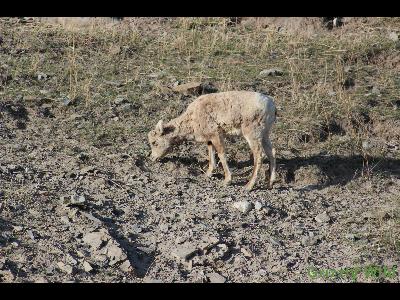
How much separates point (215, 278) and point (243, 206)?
191cm

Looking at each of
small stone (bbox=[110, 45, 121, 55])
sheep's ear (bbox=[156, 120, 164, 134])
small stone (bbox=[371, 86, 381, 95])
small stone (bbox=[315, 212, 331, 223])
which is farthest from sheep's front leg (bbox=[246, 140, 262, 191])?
small stone (bbox=[110, 45, 121, 55])

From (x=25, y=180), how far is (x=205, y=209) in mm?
2541

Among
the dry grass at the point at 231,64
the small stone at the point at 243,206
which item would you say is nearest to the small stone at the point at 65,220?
the small stone at the point at 243,206

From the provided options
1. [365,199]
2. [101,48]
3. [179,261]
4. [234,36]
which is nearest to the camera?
[179,261]

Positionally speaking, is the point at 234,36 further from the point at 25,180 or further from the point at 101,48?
the point at 25,180

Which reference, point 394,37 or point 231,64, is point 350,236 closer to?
point 231,64

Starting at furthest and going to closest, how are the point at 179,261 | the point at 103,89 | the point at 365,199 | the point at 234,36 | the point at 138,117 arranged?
the point at 234,36 → the point at 103,89 → the point at 138,117 → the point at 365,199 → the point at 179,261

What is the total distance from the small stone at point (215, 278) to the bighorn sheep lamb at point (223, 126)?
8.83ft

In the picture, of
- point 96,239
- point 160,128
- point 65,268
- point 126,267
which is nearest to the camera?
point 65,268

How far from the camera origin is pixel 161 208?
10078mm

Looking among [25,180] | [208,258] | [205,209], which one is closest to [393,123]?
[205,209]

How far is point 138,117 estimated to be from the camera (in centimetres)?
1305

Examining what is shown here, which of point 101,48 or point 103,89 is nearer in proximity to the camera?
point 103,89

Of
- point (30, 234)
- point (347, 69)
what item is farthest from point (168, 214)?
point (347, 69)
